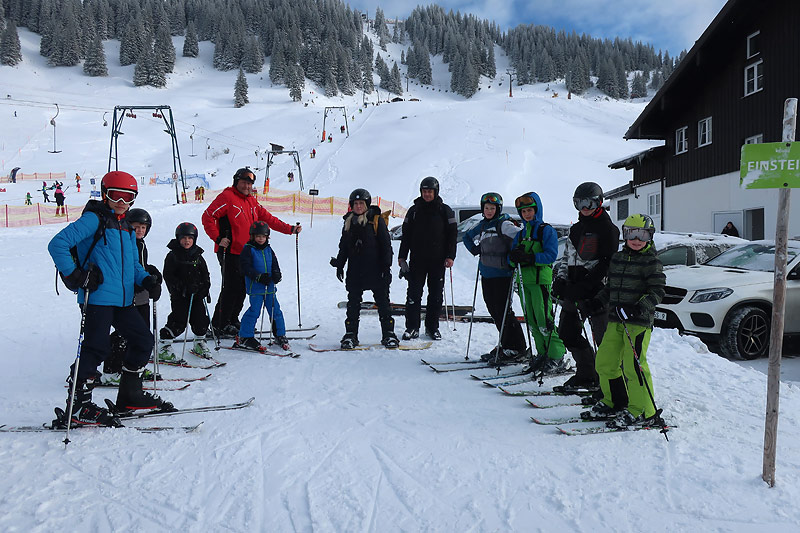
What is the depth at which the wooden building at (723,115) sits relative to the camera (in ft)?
51.8

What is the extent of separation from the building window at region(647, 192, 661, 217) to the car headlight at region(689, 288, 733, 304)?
17.2 metres

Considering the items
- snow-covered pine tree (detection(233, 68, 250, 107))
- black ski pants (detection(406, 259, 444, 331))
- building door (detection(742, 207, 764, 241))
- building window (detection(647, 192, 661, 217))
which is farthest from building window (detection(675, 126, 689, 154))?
snow-covered pine tree (detection(233, 68, 250, 107))

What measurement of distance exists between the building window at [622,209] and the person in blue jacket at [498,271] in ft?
74.2

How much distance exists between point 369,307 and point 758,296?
579 centimetres

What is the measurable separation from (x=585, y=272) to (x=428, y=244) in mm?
2610

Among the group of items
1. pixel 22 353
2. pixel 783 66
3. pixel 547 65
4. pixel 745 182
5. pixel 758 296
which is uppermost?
pixel 547 65

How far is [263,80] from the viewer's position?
104 metres

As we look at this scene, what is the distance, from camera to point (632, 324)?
11.7ft

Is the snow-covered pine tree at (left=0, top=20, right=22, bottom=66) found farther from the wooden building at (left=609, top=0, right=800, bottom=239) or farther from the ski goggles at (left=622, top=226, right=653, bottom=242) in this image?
the ski goggles at (left=622, top=226, right=653, bottom=242)

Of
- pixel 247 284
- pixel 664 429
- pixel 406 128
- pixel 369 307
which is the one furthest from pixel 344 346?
pixel 406 128

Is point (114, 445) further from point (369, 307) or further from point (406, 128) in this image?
point (406, 128)

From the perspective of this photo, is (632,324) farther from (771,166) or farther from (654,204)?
(654,204)

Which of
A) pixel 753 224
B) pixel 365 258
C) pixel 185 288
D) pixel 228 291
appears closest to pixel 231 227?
pixel 228 291

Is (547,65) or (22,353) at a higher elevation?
(547,65)
